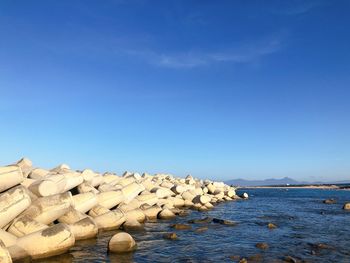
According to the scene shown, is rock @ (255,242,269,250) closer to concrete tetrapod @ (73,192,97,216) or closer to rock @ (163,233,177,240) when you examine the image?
rock @ (163,233,177,240)

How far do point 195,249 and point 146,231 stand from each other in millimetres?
4192

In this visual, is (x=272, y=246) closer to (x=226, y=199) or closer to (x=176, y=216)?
(x=176, y=216)

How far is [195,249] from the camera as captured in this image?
47.1 ft

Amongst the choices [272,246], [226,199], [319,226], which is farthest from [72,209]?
[226,199]

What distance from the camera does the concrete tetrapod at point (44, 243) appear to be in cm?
1125

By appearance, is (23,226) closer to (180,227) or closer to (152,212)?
(180,227)

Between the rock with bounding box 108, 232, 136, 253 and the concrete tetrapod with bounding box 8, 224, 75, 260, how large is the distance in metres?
1.38

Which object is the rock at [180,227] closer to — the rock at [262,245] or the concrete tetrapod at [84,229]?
the rock at [262,245]

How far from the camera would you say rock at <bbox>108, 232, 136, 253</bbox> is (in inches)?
515

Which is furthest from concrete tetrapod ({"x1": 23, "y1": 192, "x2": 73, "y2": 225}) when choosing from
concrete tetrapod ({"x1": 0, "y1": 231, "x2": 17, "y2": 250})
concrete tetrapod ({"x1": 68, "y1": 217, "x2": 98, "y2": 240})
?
concrete tetrapod ({"x1": 0, "y1": 231, "x2": 17, "y2": 250})

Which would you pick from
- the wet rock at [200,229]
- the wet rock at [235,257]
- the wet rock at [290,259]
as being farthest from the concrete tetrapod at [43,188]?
the wet rock at [290,259]

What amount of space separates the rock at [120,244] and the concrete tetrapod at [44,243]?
4.51 feet

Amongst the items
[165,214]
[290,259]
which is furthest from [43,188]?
[165,214]

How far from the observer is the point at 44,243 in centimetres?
1191
